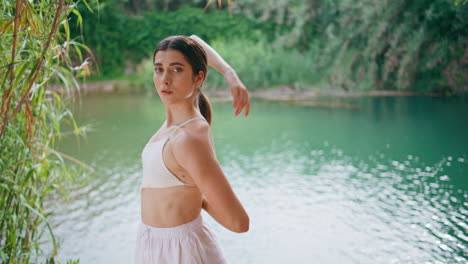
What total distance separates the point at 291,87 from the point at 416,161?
17.5ft

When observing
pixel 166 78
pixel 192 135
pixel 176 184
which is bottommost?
pixel 176 184

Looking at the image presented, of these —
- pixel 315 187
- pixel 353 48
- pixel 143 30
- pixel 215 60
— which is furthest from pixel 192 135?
pixel 143 30

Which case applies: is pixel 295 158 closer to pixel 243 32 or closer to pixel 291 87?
pixel 291 87

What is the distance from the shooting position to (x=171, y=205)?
3.09 ft

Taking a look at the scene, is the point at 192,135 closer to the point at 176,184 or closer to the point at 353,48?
the point at 176,184

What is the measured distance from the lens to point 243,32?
1352 centimetres

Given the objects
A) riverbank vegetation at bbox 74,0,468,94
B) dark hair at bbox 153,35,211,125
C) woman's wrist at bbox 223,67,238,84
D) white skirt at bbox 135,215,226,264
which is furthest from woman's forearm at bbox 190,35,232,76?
riverbank vegetation at bbox 74,0,468,94

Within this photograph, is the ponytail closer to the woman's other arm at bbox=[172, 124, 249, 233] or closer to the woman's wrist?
the woman's wrist

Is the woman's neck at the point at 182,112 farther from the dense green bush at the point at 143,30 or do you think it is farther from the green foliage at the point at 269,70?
the dense green bush at the point at 143,30

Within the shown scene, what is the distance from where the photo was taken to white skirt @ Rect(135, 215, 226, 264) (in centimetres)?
94

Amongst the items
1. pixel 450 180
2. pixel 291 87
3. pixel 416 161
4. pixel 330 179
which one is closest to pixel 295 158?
pixel 330 179

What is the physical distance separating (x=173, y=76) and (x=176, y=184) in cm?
21

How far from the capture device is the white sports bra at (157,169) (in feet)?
3.00

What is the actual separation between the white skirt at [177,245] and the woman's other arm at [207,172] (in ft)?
0.33
